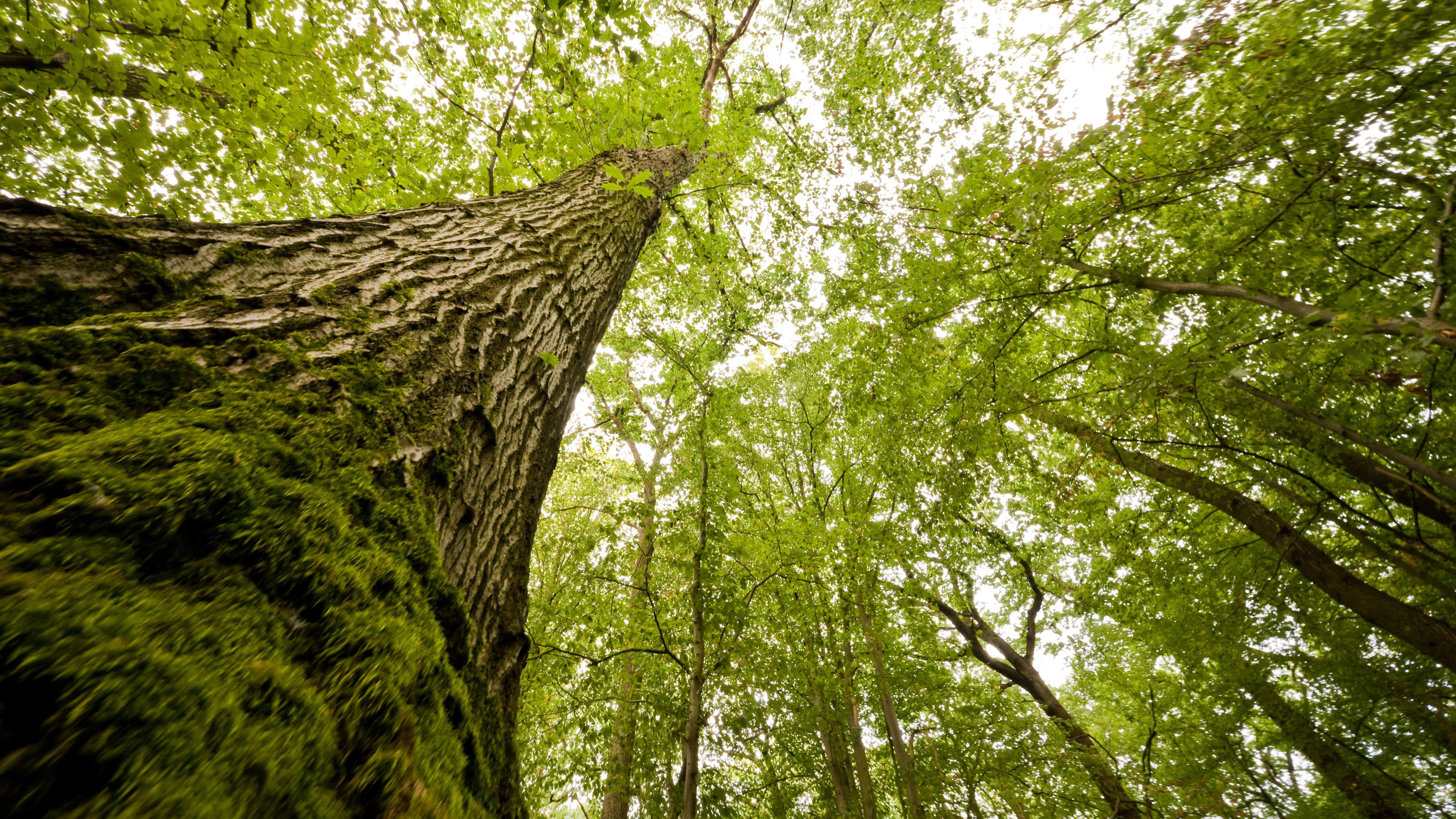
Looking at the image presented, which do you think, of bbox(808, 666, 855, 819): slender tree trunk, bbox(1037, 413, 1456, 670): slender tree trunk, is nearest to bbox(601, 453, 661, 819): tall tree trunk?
bbox(808, 666, 855, 819): slender tree trunk

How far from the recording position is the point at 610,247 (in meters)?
3.11

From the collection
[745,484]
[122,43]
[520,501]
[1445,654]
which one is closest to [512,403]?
[520,501]

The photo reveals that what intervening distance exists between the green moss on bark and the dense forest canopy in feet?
0.04

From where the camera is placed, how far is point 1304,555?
489 cm

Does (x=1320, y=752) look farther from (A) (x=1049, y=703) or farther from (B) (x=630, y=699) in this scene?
(B) (x=630, y=699)

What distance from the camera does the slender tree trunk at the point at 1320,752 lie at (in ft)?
19.2

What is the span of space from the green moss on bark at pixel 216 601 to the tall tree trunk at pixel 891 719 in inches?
216

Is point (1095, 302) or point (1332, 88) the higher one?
point (1095, 302)

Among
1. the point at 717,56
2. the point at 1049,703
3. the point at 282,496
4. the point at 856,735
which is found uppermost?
the point at 717,56

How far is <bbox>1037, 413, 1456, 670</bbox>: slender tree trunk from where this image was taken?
414 centimetres

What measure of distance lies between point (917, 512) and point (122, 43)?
679 centimetres

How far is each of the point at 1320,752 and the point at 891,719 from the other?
17.3ft

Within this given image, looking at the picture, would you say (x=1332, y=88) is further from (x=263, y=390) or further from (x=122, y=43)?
(x=122, y=43)

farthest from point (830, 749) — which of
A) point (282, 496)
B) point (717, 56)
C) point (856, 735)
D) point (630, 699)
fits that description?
point (717, 56)
